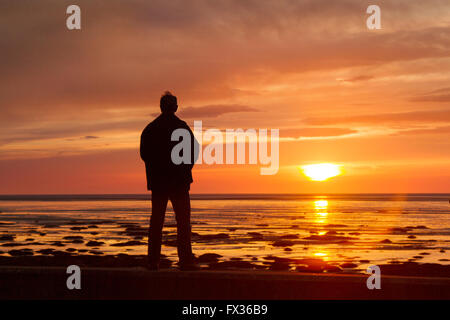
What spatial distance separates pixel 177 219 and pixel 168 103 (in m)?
1.81

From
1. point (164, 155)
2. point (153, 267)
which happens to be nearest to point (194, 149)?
point (164, 155)

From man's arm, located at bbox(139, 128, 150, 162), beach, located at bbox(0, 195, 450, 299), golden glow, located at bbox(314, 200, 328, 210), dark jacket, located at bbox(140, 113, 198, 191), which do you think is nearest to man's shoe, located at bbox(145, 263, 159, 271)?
beach, located at bbox(0, 195, 450, 299)

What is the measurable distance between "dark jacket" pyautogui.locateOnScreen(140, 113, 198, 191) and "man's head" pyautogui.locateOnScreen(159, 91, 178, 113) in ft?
0.24

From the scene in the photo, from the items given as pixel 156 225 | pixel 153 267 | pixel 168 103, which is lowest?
pixel 153 267

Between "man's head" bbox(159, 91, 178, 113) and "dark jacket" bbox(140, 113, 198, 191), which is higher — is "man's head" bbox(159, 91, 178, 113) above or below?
above

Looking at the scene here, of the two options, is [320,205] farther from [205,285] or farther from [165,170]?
[205,285]

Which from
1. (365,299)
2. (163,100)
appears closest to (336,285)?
(365,299)

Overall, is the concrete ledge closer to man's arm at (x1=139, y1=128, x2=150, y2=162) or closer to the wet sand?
the wet sand

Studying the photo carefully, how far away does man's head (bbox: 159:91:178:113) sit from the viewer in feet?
28.3

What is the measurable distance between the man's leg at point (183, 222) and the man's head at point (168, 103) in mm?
1268

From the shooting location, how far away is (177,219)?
28.8 ft

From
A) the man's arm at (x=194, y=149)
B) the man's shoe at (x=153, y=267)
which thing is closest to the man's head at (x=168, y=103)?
the man's arm at (x=194, y=149)
